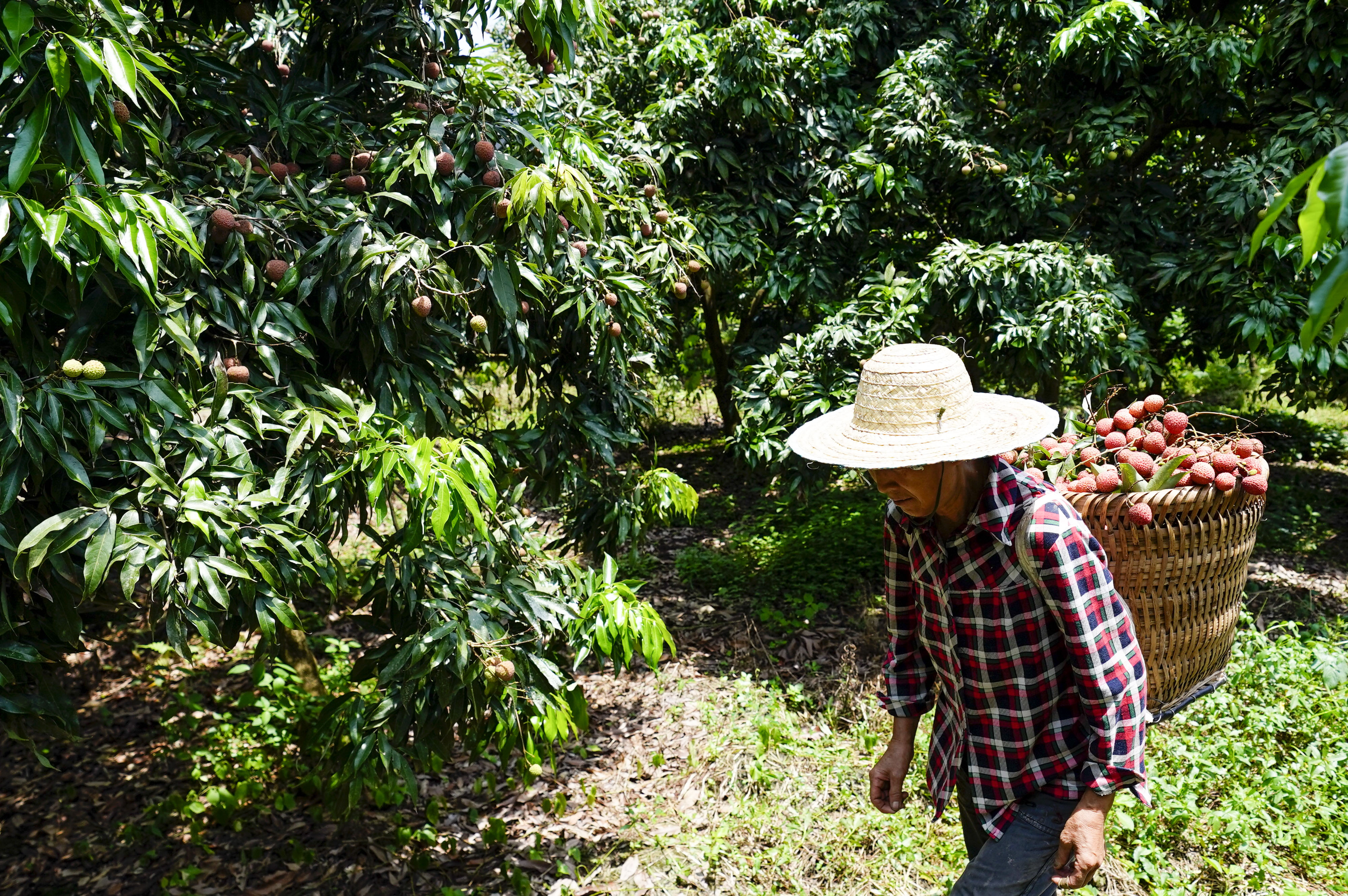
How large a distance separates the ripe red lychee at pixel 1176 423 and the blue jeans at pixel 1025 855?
1.08m

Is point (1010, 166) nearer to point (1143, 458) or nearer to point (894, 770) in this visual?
point (1143, 458)

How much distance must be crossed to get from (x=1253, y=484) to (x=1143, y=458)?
0.26 meters

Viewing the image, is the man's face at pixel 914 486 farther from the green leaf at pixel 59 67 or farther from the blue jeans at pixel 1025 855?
the green leaf at pixel 59 67

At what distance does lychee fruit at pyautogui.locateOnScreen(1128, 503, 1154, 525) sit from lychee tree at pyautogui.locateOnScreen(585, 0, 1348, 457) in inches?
71.0

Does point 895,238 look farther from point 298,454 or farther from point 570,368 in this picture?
point 298,454

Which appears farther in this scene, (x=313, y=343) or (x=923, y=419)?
(x=313, y=343)

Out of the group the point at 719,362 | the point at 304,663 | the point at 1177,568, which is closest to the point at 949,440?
the point at 1177,568

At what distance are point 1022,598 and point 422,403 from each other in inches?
64.6

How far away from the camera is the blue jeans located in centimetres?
174

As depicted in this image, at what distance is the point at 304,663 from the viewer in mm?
4250

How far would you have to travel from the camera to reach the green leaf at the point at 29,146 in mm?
1618

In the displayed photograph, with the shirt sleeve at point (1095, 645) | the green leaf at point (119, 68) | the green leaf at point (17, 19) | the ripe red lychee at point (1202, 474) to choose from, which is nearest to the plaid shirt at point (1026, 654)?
the shirt sleeve at point (1095, 645)

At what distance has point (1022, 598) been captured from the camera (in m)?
1.69

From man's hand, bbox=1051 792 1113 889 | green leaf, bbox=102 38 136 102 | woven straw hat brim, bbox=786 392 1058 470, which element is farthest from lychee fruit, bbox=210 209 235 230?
man's hand, bbox=1051 792 1113 889
